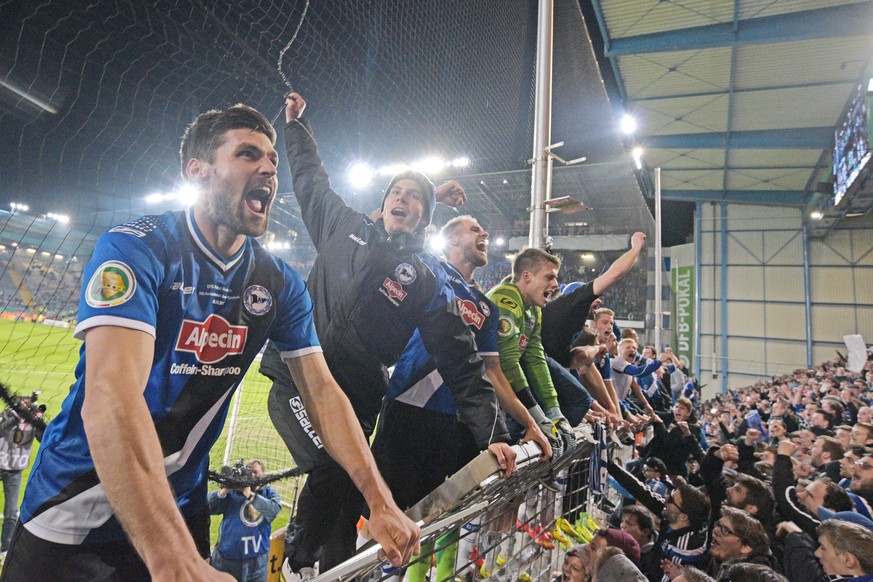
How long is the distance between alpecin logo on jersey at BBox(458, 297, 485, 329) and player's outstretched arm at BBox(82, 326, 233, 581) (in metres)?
1.59

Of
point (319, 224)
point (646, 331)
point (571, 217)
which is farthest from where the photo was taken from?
point (571, 217)

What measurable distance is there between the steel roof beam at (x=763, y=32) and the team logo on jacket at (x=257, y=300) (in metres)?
13.9

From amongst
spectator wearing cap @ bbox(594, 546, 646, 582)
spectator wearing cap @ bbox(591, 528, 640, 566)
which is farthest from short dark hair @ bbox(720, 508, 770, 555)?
spectator wearing cap @ bbox(594, 546, 646, 582)

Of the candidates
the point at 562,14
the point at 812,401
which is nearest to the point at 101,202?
the point at 562,14

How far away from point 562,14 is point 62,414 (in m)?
11.2

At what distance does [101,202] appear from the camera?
2.70m

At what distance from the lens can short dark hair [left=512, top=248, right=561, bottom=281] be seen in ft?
9.76

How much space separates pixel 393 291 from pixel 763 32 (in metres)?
13.4

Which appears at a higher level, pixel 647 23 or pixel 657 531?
pixel 647 23

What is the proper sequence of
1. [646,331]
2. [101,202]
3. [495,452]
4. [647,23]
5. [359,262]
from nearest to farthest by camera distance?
1. [495,452]
2. [359,262]
3. [101,202]
4. [647,23]
5. [646,331]

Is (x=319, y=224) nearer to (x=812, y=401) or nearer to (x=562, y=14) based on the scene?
(x=562, y=14)

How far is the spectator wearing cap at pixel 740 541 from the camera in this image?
3047 mm

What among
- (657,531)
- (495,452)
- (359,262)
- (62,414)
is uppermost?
(359,262)

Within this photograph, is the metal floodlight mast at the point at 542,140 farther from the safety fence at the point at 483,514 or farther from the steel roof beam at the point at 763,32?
the steel roof beam at the point at 763,32
